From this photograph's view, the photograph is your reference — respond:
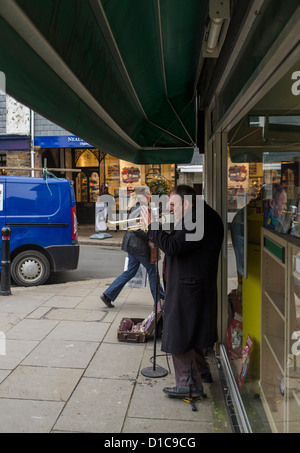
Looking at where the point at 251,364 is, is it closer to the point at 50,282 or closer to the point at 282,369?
the point at 282,369

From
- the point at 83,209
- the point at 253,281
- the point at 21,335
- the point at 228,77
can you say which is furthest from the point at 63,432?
the point at 83,209

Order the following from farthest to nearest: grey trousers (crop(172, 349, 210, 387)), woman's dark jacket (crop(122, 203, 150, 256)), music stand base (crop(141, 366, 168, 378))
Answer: woman's dark jacket (crop(122, 203, 150, 256))
music stand base (crop(141, 366, 168, 378))
grey trousers (crop(172, 349, 210, 387))

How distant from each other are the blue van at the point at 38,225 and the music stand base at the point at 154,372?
449 cm

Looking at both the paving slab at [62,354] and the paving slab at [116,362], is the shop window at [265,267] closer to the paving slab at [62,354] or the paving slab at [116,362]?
the paving slab at [116,362]

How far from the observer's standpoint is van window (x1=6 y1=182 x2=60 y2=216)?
8.51 meters

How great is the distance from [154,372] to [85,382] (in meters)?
0.69

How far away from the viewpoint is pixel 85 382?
430cm

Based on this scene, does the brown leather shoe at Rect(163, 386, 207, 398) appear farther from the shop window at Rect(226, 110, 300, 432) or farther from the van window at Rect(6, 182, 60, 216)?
the van window at Rect(6, 182, 60, 216)

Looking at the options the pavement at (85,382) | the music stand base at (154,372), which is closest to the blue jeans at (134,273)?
the pavement at (85,382)

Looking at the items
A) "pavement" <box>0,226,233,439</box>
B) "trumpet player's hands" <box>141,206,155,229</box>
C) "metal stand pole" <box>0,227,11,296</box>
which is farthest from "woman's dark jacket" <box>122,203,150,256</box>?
"metal stand pole" <box>0,227,11,296</box>

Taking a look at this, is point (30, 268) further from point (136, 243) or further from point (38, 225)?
point (136, 243)

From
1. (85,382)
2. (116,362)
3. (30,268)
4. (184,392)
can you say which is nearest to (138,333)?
(116,362)

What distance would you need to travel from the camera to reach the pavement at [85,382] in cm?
352
